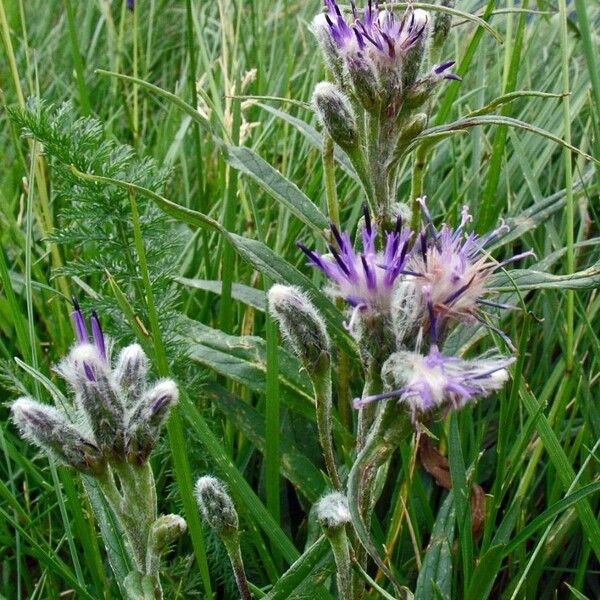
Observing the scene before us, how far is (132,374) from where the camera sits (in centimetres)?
131

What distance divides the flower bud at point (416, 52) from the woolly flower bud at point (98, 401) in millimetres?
706

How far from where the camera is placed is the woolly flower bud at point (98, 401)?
122cm

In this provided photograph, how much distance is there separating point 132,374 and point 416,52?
2.37ft

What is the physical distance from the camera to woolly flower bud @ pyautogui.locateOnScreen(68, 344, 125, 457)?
1.22 m

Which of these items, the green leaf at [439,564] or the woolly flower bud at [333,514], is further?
the green leaf at [439,564]

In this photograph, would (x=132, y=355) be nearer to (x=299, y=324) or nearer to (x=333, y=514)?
(x=299, y=324)

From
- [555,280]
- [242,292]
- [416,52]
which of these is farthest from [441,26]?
[242,292]

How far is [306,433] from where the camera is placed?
2002 mm

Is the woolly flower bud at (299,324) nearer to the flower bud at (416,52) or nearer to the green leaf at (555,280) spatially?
the green leaf at (555,280)

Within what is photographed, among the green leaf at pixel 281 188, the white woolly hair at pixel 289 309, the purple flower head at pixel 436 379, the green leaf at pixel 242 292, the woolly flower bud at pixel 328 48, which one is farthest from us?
the green leaf at pixel 242 292

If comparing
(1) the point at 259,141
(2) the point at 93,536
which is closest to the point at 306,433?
(2) the point at 93,536

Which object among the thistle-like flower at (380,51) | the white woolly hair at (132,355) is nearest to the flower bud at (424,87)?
the thistle-like flower at (380,51)

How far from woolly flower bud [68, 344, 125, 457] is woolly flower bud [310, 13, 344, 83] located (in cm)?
69

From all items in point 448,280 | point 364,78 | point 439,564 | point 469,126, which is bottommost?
point 439,564
